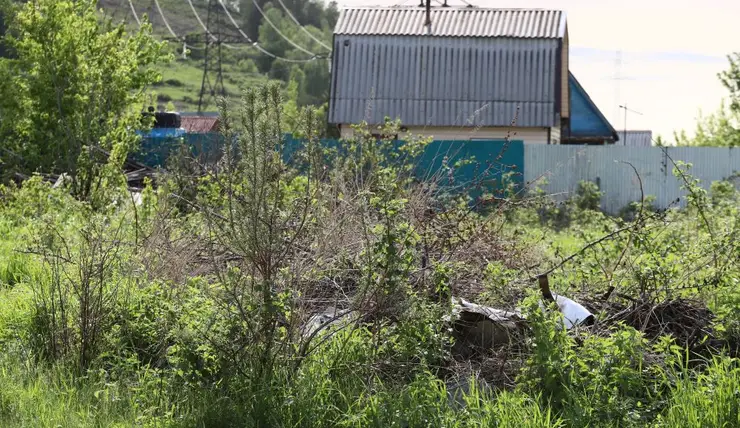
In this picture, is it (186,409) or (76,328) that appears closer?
(186,409)

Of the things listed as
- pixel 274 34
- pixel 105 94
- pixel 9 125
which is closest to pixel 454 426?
pixel 105 94

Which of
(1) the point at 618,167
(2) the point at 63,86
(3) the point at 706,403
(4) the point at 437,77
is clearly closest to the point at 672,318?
(3) the point at 706,403

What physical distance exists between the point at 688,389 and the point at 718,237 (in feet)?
7.79

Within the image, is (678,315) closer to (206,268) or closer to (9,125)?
(206,268)

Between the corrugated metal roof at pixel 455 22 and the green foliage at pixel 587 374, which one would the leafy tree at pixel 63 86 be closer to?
the green foliage at pixel 587 374

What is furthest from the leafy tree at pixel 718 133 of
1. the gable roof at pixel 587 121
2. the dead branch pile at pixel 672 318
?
the dead branch pile at pixel 672 318

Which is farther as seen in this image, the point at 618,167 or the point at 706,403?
the point at 618,167

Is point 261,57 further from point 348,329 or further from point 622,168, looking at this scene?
point 348,329

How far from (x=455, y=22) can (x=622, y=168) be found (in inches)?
361

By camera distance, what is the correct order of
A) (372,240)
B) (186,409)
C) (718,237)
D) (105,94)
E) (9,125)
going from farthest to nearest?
(9,125), (105,94), (718,237), (372,240), (186,409)

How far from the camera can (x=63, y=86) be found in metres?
19.0

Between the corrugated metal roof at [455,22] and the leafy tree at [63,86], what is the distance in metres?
12.8

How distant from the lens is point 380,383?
6.51 meters

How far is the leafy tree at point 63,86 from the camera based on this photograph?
18.0 meters
